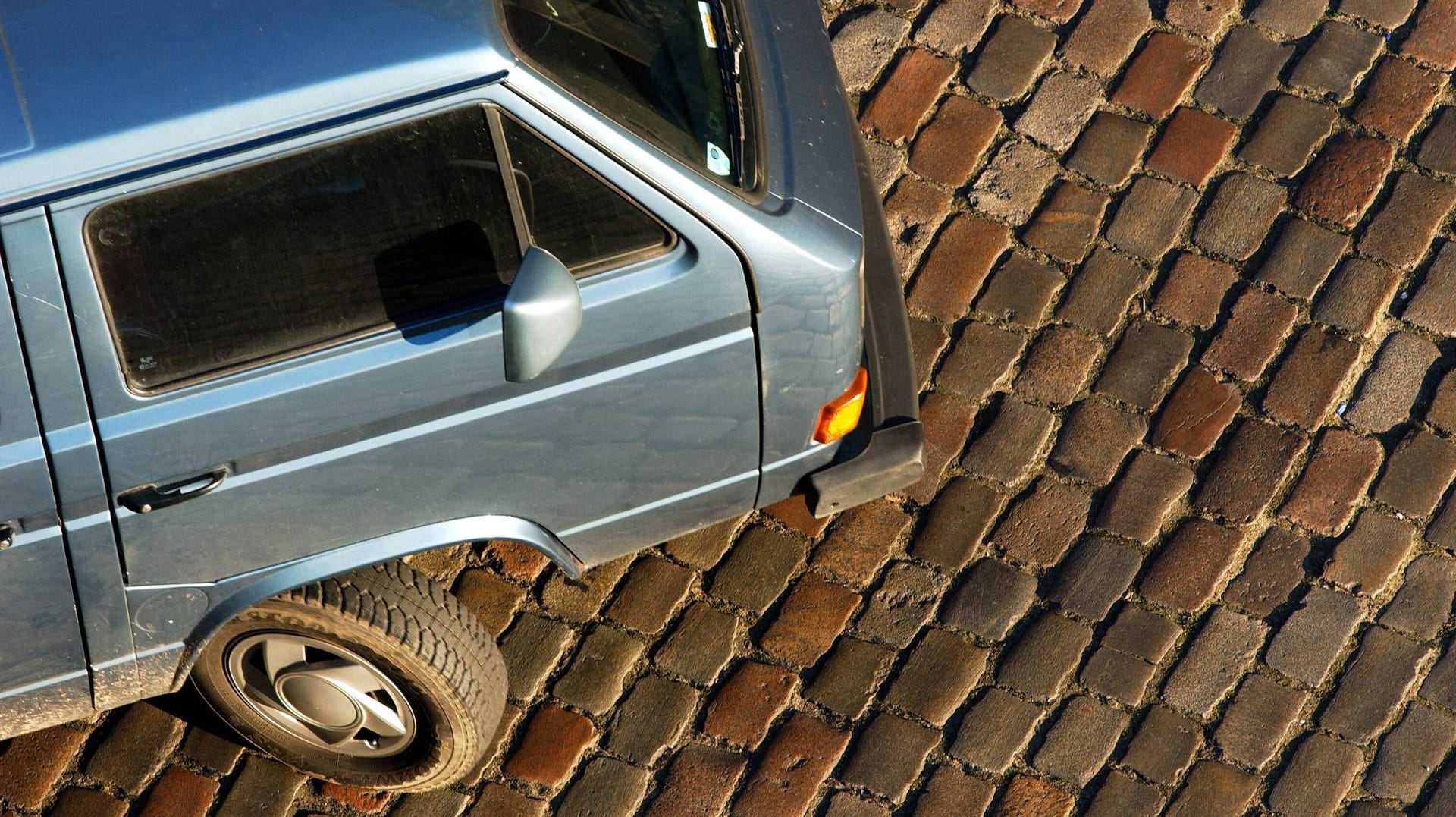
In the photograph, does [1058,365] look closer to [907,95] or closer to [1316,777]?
[907,95]

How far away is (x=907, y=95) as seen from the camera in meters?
5.02

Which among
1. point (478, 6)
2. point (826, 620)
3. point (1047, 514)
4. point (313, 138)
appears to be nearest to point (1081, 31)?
point (1047, 514)

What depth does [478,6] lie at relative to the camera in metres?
2.96

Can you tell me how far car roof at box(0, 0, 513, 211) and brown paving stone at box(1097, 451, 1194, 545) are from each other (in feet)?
8.01

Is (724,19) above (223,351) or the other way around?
above

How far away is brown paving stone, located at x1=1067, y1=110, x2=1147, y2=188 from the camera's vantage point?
188 inches

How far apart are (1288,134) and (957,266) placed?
131 centimetres

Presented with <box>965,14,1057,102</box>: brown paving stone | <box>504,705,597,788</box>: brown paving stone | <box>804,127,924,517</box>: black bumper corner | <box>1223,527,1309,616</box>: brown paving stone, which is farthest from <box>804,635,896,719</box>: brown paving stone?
<box>965,14,1057,102</box>: brown paving stone

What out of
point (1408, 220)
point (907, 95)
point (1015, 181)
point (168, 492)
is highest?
point (168, 492)

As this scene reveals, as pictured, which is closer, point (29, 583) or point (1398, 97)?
point (29, 583)

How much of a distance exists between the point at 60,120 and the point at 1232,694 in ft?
11.3

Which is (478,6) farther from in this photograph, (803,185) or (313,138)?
(803,185)

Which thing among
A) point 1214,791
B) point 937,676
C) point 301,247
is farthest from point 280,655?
point 1214,791

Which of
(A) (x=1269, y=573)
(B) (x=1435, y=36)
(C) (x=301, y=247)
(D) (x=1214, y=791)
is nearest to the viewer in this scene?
(C) (x=301, y=247)
